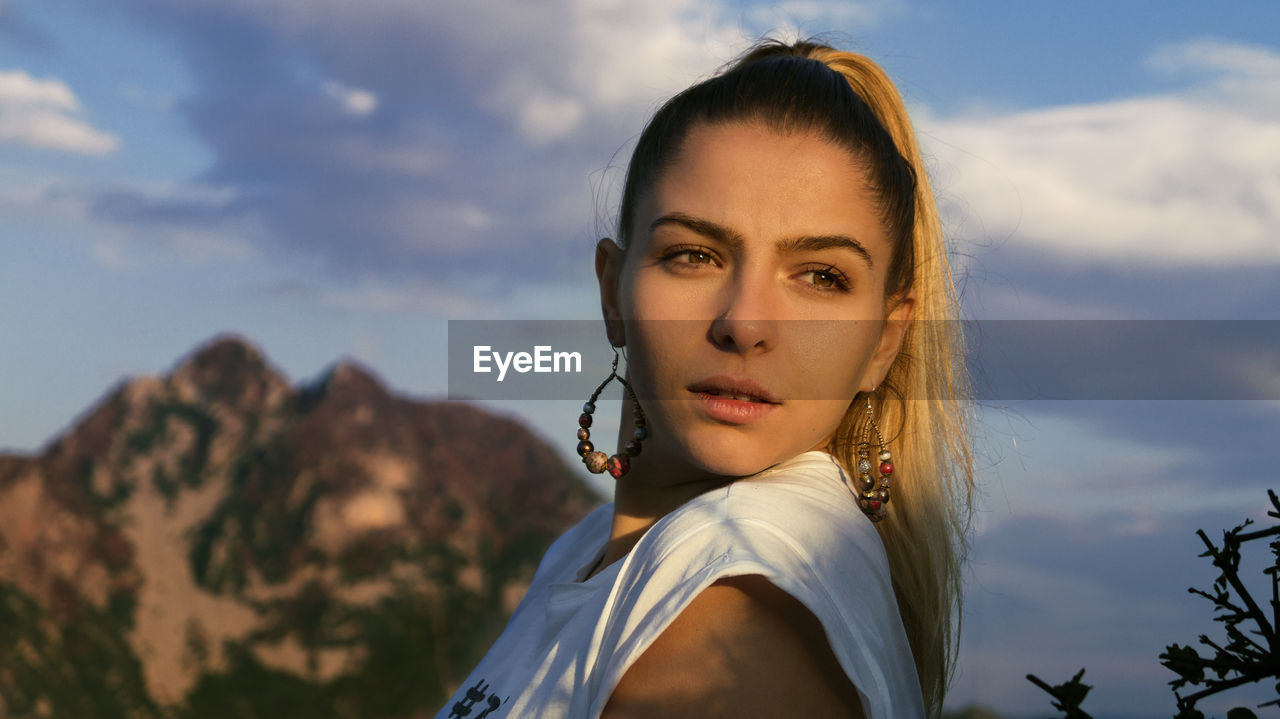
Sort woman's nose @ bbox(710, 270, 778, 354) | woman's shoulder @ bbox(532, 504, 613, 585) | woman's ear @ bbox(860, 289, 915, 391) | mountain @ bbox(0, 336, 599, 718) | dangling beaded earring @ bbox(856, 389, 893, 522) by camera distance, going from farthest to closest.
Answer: mountain @ bbox(0, 336, 599, 718) → woman's shoulder @ bbox(532, 504, 613, 585) → woman's ear @ bbox(860, 289, 915, 391) → dangling beaded earring @ bbox(856, 389, 893, 522) → woman's nose @ bbox(710, 270, 778, 354)

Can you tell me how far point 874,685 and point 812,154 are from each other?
1.06m

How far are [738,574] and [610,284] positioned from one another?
45.8 inches

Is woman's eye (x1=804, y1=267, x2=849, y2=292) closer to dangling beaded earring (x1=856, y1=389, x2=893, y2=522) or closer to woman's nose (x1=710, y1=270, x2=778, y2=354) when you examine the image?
woman's nose (x1=710, y1=270, x2=778, y2=354)

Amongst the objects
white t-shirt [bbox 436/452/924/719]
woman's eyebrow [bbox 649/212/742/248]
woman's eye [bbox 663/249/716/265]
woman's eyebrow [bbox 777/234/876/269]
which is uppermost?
woman's eyebrow [bbox 649/212/742/248]

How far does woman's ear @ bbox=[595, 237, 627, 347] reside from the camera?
8.45 feet

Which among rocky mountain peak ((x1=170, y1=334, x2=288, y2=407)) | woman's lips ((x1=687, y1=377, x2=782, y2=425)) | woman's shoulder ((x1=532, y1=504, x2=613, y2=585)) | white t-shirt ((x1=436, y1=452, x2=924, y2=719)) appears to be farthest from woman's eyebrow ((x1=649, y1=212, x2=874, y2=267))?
rocky mountain peak ((x1=170, y1=334, x2=288, y2=407))

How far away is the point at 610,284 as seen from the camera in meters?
2.63

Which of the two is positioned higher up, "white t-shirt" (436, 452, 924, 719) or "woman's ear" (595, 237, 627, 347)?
"woman's ear" (595, 237, 627, 347)

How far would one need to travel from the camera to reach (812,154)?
1993 mm

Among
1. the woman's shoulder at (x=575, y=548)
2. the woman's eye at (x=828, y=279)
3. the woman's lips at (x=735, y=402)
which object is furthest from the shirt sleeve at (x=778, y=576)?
the woman's shoulder at (x=575, y=548)

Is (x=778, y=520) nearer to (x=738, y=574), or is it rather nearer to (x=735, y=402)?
(x=738, y=574)

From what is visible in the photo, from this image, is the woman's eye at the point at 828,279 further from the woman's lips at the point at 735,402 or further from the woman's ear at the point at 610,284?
the woman's ear at the point at 610,284

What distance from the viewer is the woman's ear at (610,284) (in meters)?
2.58

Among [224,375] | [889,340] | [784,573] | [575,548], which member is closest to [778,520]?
[784,573]
